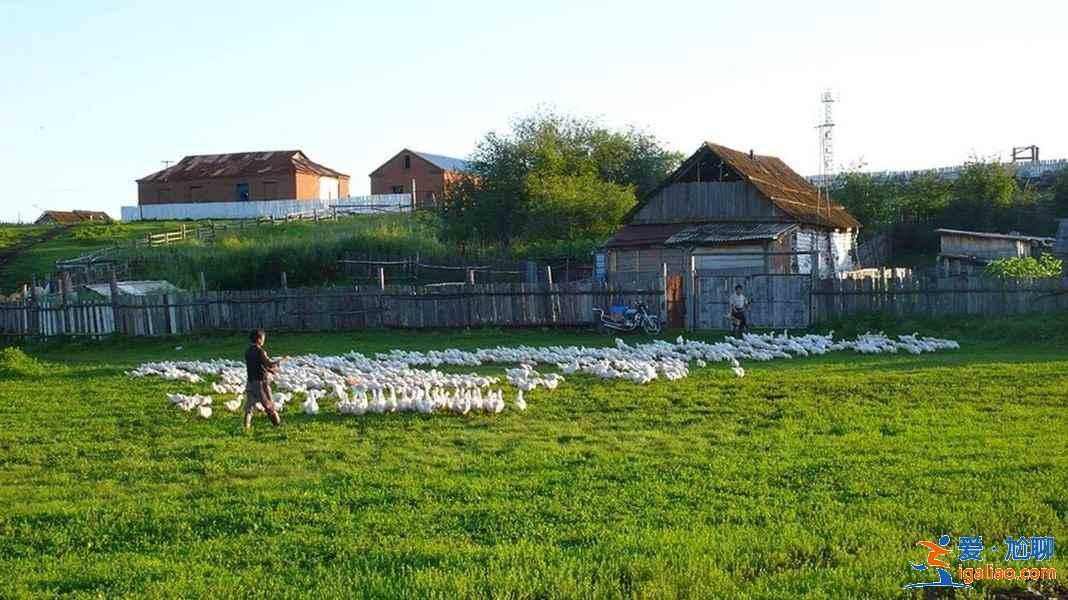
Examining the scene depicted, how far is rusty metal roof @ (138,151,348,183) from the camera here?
7612 centimetres

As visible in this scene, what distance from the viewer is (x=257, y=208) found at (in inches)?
2869

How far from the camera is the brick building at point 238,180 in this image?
75631mm

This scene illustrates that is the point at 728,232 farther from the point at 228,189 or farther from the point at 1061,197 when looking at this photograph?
the point at 228,189

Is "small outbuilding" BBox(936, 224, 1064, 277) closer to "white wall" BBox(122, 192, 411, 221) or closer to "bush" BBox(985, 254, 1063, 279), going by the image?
"bush" BBox(985, 254, 1063, 279)

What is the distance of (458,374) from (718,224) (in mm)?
21695

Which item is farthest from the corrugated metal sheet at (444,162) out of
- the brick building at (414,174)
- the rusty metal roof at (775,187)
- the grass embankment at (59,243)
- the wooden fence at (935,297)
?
the wooden fence at (935,297)

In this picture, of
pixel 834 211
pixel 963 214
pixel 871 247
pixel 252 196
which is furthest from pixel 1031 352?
pixel 252 196

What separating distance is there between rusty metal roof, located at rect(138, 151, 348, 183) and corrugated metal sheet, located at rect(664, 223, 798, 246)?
45.0 metres

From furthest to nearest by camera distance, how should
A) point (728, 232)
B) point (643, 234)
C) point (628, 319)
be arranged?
point (643, 234) → point (728, 232) → point (628, 319)

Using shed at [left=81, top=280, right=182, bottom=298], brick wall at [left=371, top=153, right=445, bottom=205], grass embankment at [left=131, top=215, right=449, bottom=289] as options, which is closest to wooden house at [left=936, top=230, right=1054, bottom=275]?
grass embankment at [left=131, top=215, right=449, bottom=289]

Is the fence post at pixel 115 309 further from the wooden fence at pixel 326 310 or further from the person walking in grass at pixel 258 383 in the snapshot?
the person walking in grass at pixel 258 383

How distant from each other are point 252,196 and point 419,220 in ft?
71.5

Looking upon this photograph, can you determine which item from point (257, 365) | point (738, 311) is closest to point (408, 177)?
point (738, 311)

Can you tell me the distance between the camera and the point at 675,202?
39.6m
